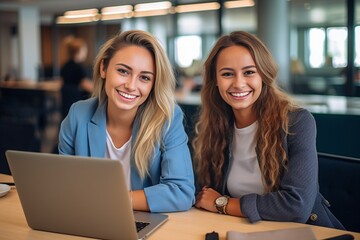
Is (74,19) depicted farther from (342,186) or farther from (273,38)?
(342,186)

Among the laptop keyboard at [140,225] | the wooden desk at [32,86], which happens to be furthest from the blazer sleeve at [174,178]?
the wooden desk at [32,86]

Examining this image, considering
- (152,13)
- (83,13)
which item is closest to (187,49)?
(152,13)

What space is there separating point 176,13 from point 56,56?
6.13 meters

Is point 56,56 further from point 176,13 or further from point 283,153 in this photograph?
point 283,153

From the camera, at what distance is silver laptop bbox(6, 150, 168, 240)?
1.12m

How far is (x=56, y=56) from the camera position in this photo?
44.1 feet

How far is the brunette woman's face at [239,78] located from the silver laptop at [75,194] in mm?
693

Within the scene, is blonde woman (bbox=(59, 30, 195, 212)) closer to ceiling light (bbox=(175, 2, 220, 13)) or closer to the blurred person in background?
the blurred person in background

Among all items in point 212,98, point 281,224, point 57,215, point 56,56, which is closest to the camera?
point 57,215

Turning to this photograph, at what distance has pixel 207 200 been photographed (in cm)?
161

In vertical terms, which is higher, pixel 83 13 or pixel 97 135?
pixel 83 13

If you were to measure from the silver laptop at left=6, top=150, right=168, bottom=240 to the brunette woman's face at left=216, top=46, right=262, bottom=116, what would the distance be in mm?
693

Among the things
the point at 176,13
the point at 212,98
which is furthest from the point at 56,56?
the point at 212,98

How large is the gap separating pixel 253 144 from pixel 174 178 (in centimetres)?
38
